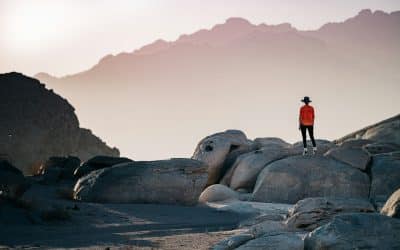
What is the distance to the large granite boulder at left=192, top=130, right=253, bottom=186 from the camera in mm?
29000

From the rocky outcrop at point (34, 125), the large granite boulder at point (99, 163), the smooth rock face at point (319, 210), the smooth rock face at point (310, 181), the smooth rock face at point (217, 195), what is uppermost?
the rocky outcrop at point (34, 125)

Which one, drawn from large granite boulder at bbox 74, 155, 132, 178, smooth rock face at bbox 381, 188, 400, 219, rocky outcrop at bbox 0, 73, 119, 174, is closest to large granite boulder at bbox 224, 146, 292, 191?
large granite boulder at bbox 74, 155, 132, 178

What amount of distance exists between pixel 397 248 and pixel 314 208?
139 inches

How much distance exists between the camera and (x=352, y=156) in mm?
25906

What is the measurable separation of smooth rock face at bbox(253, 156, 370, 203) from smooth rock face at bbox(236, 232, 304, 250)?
538 inches

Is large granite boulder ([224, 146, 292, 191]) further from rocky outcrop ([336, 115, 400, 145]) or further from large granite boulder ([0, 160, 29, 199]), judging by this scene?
rocky outcrop ([336, 115, 400, 145])

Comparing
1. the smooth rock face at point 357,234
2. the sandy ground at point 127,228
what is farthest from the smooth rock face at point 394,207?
the sandy ground at point 127,228

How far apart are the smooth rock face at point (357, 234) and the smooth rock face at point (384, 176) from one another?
13.5 m

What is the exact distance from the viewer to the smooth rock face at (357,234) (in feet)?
34.1

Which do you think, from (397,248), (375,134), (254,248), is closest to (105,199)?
(254,248)

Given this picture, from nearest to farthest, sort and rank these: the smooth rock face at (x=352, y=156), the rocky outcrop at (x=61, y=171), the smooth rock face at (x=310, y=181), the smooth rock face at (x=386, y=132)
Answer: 1. the smooth rock face at (x=310, y=181)
2. the smooth rock face at (x=352, y=156)
3. the rocky outcrop at (x=61, y=171)
4. the smooth rock face at (x=386, y=132)

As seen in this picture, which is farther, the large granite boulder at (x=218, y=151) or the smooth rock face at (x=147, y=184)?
the large granite boulder at (x=218, y=151)

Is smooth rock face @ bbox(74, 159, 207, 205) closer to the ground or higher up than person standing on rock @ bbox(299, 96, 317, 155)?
closer to the ground

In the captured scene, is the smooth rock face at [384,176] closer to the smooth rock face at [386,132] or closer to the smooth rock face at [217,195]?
the smooth rock face at [217,195]
